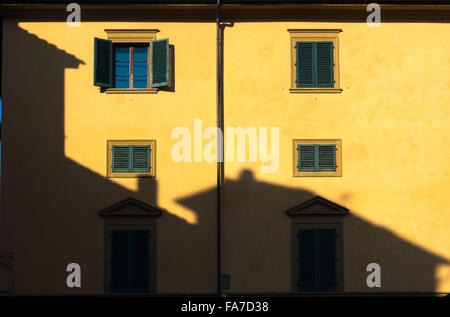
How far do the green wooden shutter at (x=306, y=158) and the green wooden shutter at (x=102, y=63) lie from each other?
16.2 feet

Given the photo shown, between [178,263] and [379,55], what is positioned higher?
[379,55]

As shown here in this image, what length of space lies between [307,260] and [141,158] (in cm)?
470

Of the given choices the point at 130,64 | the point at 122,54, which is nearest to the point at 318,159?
the point at 130,64

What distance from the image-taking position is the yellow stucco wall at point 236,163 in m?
18.1

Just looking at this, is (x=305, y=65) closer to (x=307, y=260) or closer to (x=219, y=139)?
(x=219, y=139)

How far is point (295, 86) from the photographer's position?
60.8 feet

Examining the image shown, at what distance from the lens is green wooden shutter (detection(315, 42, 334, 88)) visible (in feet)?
60.8

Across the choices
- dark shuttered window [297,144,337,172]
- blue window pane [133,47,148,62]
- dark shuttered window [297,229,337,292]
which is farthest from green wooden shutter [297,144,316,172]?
blue window pane [133,47,148,62]

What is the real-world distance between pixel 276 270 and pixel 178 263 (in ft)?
7.73

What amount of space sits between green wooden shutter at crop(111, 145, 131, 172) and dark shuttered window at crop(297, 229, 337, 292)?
448cm
